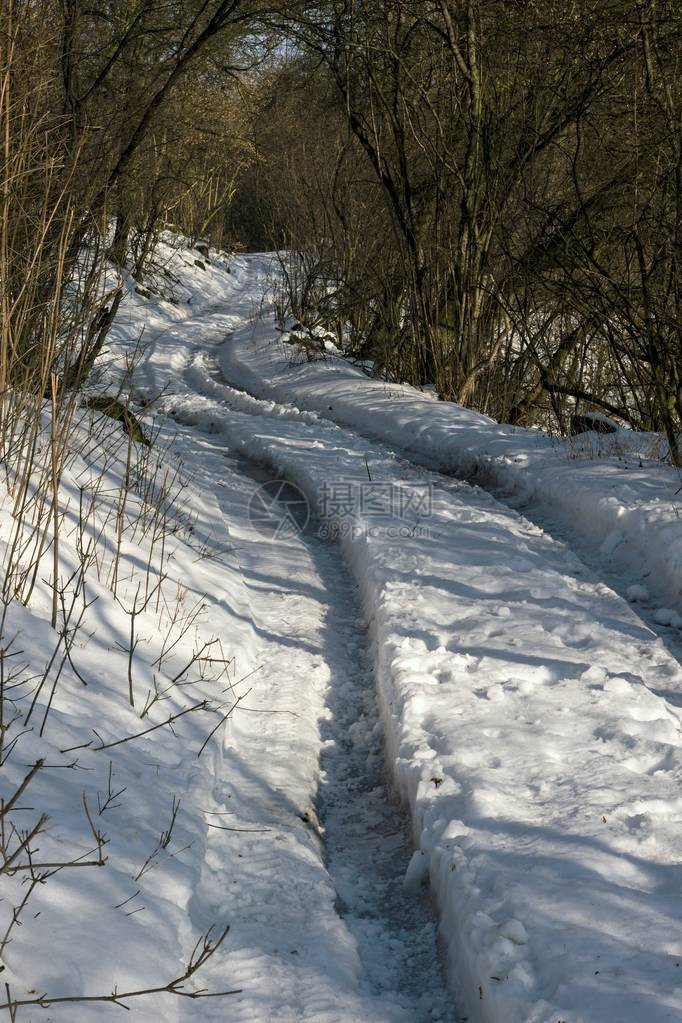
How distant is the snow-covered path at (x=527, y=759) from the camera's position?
2.17m

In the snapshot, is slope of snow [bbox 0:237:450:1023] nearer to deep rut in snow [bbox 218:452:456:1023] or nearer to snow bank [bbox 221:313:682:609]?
deep rut in snow [bbox 218:452:456:1023]

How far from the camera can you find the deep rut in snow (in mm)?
2439

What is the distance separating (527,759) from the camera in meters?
3.10

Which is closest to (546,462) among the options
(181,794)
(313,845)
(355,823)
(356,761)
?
(356,761)

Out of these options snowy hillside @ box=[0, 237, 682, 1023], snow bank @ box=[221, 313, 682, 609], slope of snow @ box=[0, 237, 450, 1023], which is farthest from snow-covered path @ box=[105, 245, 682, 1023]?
snow bank @ box=[221, 313, 682, 609]

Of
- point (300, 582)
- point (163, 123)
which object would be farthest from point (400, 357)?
point (300, 582)

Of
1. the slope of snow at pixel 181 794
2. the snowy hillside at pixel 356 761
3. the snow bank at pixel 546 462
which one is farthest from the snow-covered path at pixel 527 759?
the snow bank at pixel 546 462

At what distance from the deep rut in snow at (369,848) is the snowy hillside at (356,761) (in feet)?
0.03

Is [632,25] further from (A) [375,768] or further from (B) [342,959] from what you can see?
(B) [342,959]

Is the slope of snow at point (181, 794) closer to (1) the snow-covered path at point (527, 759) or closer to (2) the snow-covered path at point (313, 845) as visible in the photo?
(2) the snow-covered path at point (313, 845)

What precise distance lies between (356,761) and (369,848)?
21.4 inches

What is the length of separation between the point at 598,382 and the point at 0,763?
10.3 meters

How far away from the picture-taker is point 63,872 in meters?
2.18

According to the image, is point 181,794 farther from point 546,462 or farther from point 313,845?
point 546,462
